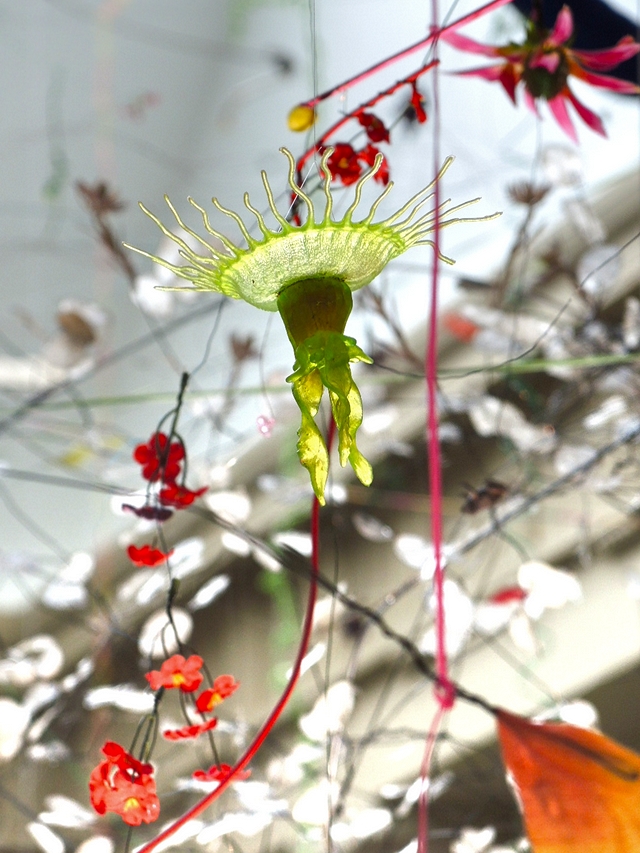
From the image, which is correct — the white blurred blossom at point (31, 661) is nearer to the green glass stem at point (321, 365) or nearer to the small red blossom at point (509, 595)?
the small red blossom at point (509, 595)

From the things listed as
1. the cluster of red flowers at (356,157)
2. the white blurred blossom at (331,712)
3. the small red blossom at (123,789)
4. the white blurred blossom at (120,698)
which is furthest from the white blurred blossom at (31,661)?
the cluster of red flowers at (356,157)

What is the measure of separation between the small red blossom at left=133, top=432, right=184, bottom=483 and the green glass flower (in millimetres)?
139

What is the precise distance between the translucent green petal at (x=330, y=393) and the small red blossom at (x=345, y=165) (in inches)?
5.1

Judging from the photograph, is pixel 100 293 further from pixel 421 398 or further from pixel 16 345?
pixel 421 398

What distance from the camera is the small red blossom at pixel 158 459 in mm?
351

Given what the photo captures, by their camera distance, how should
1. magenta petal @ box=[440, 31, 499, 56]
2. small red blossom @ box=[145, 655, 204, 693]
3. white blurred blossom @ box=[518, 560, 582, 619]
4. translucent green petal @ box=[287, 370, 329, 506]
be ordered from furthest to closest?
white blurred blossom @ box=[518, 560, 582, 619]
magenta petal @ box=[440, 31, 499, 56]
small red blossom @ box=[145, 655, 204, 693]
translucent green petal @ box=[287, 370, 329, 506]

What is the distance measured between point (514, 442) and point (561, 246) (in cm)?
15

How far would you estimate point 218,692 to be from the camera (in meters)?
0.31

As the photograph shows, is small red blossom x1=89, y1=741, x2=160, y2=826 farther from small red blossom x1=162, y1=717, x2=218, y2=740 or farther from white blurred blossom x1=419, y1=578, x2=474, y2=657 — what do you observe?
white blurred blossom x1=419, y1=578, x2=474, y2=657

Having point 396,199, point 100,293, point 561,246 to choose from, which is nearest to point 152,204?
point 100,293

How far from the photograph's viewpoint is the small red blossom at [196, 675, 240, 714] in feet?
1.02

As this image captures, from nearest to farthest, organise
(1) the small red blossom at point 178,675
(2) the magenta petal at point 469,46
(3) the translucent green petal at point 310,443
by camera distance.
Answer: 1. (3) the translucent green petal at point 310,443
2. (1) the small red blossom at point 178,675
3. (2) the magenta petal at point 469,46

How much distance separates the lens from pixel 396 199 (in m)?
0.60

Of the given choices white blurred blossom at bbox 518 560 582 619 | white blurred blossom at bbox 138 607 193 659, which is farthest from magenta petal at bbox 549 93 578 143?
white blurred blossom at bbox 138 607 193 659
